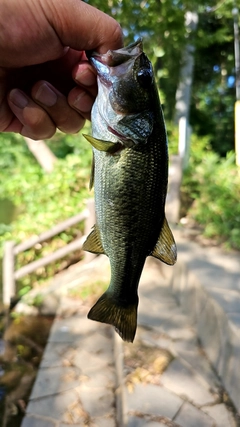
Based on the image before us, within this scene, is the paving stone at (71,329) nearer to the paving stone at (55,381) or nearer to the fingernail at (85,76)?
the paving stone at (55,381)

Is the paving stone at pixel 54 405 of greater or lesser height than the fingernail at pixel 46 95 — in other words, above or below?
below

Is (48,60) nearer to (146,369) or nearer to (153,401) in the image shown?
(153,401)

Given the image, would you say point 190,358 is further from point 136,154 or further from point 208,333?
point 136,154

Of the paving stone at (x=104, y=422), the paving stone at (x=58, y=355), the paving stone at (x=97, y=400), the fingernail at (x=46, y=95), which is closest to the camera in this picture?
the fingernail at (x=46, y=95)

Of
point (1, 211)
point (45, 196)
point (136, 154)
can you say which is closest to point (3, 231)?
point (45, 196)

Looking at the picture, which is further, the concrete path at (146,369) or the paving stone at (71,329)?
the paving stone at (71,329)

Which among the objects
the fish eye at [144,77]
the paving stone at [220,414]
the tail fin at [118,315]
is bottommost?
the paving stone at [220,414]

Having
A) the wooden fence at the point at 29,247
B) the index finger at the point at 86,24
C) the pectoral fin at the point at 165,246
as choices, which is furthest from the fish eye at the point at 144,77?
the wooden fence at the point at 29,247
